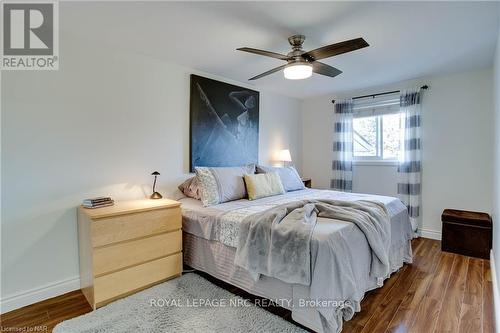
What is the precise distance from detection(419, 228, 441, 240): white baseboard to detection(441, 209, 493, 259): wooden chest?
0.50m

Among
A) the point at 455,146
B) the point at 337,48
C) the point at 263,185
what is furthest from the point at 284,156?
the point at 337,48

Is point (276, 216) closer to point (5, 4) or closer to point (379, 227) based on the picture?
point (379, 227)

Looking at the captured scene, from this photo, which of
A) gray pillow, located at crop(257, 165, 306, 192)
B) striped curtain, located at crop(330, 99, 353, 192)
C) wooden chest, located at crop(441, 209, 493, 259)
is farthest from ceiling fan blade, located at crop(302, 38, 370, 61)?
wooden chest, located at crop(441, 209, 493, 259)

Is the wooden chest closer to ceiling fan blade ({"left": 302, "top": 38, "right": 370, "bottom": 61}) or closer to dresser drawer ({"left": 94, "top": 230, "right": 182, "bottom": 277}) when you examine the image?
ceiling fan blade ({"left": 302, "top": 38, "right": 370, "bottom": 61})

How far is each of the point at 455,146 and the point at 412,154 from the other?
20.0 inches

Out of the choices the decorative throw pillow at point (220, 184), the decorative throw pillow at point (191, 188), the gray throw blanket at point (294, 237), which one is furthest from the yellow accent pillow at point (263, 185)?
the gray throw blanket at point (294, 237)

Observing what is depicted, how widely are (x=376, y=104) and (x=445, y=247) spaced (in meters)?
2.25

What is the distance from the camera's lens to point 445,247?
322 centimetres

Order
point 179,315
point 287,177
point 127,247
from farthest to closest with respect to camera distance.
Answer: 1. point 287,177
2. point 127,247
3. point 179,315

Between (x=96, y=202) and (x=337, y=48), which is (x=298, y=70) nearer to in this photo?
(x=337, y=48)

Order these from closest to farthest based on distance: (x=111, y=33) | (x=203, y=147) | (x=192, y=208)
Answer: (x=111, y=33)
(x=192, y=208)
(x=203, y=147)

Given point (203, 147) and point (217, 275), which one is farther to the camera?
Result: point (203, 147)

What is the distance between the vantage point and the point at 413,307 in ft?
6.71

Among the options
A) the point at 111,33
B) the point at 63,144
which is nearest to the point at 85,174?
the point at 63,144
